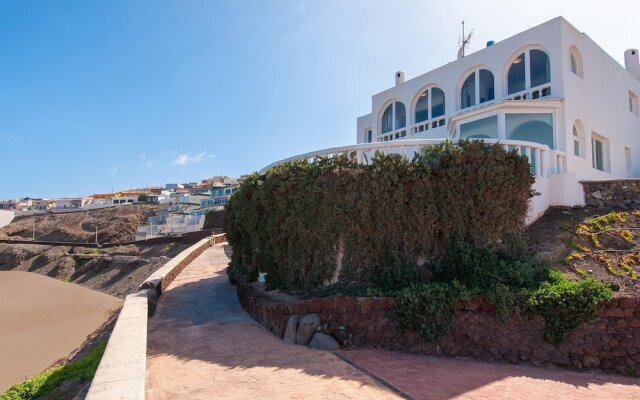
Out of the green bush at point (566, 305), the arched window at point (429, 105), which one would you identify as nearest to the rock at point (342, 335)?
the green bush at point (566, 305)

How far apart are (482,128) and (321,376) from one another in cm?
1037

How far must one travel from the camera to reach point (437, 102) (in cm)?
1691

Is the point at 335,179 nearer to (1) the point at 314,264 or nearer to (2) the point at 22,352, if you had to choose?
(1) the point at 314,264

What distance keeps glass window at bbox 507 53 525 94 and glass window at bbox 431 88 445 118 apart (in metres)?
2.85

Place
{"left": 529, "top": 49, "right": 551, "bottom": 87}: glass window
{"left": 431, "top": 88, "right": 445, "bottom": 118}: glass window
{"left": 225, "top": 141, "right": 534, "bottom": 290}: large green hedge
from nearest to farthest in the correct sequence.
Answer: {"left": 225, "top": 141, "right": 534, "bottom": 290}: large green hedge → {"left": 529, "top": 49, "right": 551, "bottom": 87}: glass window → {"left": 431, "top": 88, "right": 445, "bottom": 118}: glass window

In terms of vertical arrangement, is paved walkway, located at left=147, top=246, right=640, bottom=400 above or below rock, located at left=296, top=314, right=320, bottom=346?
below

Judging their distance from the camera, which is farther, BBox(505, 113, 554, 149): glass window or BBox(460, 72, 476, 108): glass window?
BBox(460, 72, 476, 108): glass window

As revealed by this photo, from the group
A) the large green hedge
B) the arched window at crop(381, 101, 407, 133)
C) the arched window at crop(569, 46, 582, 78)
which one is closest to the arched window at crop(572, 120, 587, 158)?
the arched window at crop(569, 46, 582, 78)

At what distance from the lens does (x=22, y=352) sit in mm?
13531

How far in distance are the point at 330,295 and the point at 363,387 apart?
8.27ft

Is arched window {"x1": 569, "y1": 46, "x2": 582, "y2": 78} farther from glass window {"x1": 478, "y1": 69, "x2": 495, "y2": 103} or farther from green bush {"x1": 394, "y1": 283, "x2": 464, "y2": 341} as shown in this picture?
green bush {"x1": 394, "y1": 283, "x2": 464, "y2": 341}

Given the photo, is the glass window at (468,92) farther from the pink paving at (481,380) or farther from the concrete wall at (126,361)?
the concrete wall at (126,361)

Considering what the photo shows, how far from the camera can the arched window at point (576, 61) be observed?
1342 cm

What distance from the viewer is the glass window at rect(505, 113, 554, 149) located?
40.4 feet
